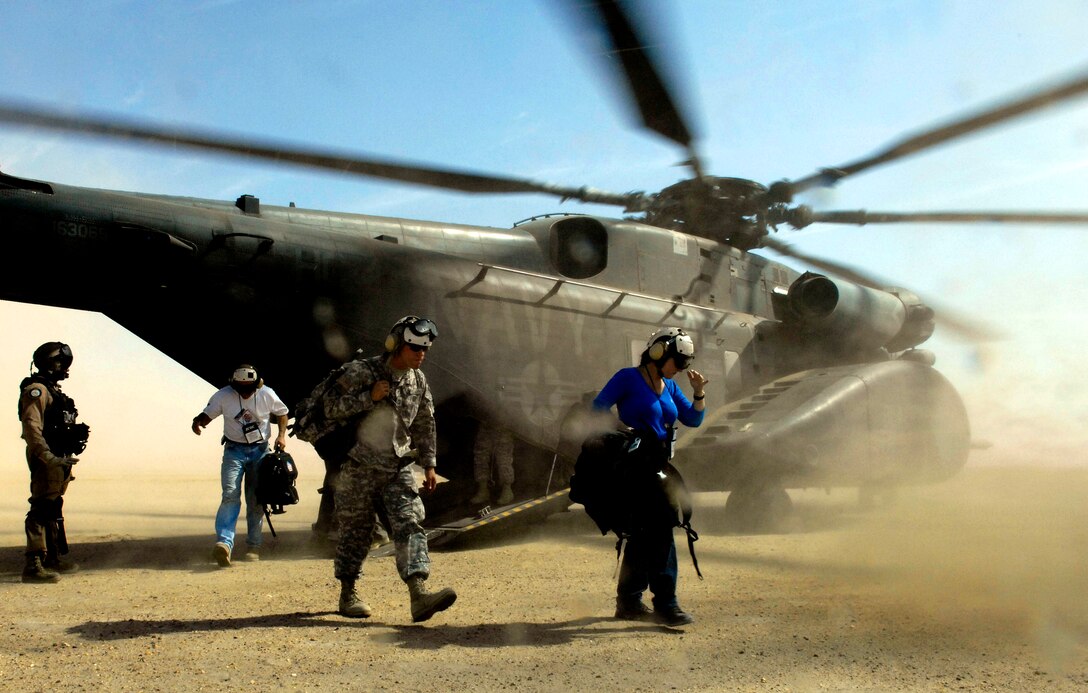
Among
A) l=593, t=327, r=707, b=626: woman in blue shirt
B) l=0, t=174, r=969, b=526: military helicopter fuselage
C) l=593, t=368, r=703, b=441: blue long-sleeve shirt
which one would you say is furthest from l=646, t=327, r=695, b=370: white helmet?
l=0, t=174, r=969, b=526: military helicopter fuselage

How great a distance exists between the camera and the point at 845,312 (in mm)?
10242

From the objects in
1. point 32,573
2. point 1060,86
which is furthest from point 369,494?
point 1060,86

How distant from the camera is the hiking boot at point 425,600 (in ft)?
14.2

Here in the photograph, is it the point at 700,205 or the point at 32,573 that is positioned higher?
the point at 700,205

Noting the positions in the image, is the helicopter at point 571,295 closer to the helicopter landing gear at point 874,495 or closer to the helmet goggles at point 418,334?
the helicopter landing gear at point 874,495

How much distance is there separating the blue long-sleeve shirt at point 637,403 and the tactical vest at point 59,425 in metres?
3.75

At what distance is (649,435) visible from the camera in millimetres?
4559

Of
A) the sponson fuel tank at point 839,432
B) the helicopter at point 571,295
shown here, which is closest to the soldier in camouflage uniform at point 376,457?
the helicopter at point 571,295

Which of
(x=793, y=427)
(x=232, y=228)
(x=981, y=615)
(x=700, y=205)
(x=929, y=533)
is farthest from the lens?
(x=700, y=205)

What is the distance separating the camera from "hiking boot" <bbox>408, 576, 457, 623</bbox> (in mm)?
4316

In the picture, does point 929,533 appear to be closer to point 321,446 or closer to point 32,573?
point 321,446

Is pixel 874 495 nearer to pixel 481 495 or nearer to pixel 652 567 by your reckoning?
pixel 481 495

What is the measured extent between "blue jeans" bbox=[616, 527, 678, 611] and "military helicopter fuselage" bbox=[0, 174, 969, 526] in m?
3.28

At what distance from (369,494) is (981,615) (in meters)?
3.11
